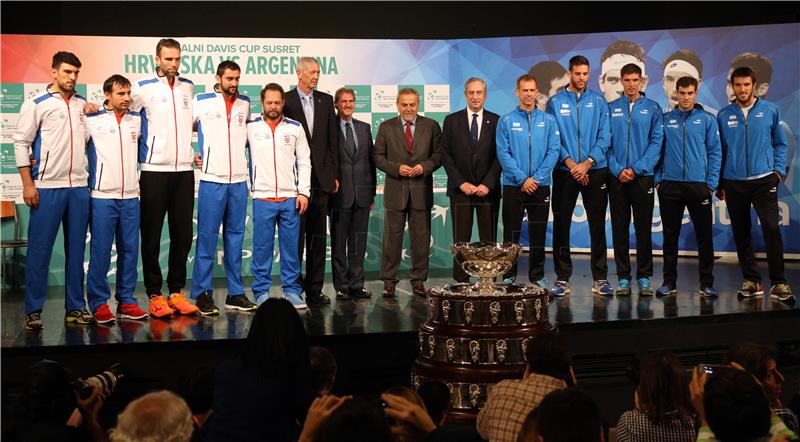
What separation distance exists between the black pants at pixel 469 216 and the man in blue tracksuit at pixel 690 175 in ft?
4.21

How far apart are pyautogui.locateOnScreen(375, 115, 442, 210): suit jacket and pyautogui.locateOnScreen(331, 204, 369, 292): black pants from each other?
235mm

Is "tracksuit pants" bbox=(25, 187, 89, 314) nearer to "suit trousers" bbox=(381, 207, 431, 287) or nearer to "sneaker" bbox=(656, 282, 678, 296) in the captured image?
"suit trousers" bbox=(381, 207, 431, 287)

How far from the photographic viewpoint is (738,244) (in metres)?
7.06

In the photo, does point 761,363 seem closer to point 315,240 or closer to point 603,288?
point 603,288

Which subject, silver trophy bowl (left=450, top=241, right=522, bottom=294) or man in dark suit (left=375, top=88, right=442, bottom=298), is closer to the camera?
silver trophy bowl (left=450, top=241, right=522, bottom=294)

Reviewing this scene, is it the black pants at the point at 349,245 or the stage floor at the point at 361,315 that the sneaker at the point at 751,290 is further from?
the black pants at the point at 349,245

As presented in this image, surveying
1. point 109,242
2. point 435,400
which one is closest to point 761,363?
point 435,400

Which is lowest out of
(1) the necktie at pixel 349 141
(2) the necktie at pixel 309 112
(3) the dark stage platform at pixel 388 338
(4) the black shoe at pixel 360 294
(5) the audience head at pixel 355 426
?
(3) the dark stage platform at pixel 388 338

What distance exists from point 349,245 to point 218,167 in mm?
1259

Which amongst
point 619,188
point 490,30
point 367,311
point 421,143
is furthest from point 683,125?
point 490,30

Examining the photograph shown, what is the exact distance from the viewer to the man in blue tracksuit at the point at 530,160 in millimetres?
6992

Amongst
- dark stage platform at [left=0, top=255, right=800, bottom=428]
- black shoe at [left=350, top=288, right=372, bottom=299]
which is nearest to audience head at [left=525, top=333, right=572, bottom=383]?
dark stage platform at [left=0, top=255, right=800, bottom=428]

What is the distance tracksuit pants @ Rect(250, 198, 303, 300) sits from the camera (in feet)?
21.4

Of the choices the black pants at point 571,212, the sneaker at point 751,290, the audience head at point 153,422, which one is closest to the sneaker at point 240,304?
Answer: the black pants at point 571,212
